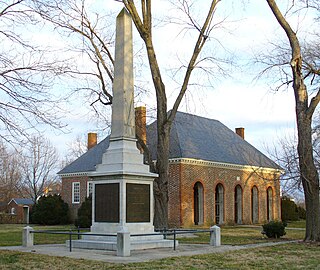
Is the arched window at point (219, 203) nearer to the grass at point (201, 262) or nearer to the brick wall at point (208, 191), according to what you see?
the brick wall at point (208, 191)

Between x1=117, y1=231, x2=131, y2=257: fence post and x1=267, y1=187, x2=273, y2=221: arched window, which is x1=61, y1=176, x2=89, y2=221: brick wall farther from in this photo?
x1=117, y1=231, x2=131, y2=257: fence post

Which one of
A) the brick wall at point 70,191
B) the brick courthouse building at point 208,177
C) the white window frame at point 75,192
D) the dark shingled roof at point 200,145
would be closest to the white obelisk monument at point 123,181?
the brick courthouse building at point 208,177

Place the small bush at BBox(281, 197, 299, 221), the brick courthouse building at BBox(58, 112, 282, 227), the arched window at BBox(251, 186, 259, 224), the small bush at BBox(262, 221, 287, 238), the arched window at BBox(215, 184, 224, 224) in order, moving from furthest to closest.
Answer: the small bush at BBox(281, 197, 299, 221)
the arched window at BBox(251, 186, 259, 224)
the arched window at BBox(215, 184, 224, 224)
the brick courthouse building at BBox(58, 112, 282, 227)
the small bush at BBox(262, 221, 287, 238)

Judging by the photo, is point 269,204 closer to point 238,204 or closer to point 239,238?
point 238,204

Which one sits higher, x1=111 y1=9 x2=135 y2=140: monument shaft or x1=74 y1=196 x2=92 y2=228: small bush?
x1=111 y1=9 x2=135 y2=140: monument shaft

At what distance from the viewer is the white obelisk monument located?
1616 cm

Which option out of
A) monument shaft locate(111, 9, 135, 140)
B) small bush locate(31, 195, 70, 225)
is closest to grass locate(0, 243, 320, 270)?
monument shaft locate(111, 9, 135, 140)

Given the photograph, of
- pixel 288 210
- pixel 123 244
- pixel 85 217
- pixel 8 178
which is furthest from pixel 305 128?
pixel 8 178

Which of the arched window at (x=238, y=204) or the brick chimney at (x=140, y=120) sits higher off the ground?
the brick chimney at (x=140, y=120)

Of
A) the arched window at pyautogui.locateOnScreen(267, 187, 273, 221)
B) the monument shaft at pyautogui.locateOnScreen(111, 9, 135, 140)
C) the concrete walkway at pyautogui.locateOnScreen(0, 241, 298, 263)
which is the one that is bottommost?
the concrete walkway at pyautogui.locateOnScreen(0, 241, 298, 263)

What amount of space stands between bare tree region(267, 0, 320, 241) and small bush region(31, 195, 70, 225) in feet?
79.6

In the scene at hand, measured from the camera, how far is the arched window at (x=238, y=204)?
1590 inches

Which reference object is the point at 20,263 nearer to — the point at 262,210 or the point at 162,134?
the point at 162,134

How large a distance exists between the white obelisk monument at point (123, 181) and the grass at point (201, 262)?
7.28 feet
